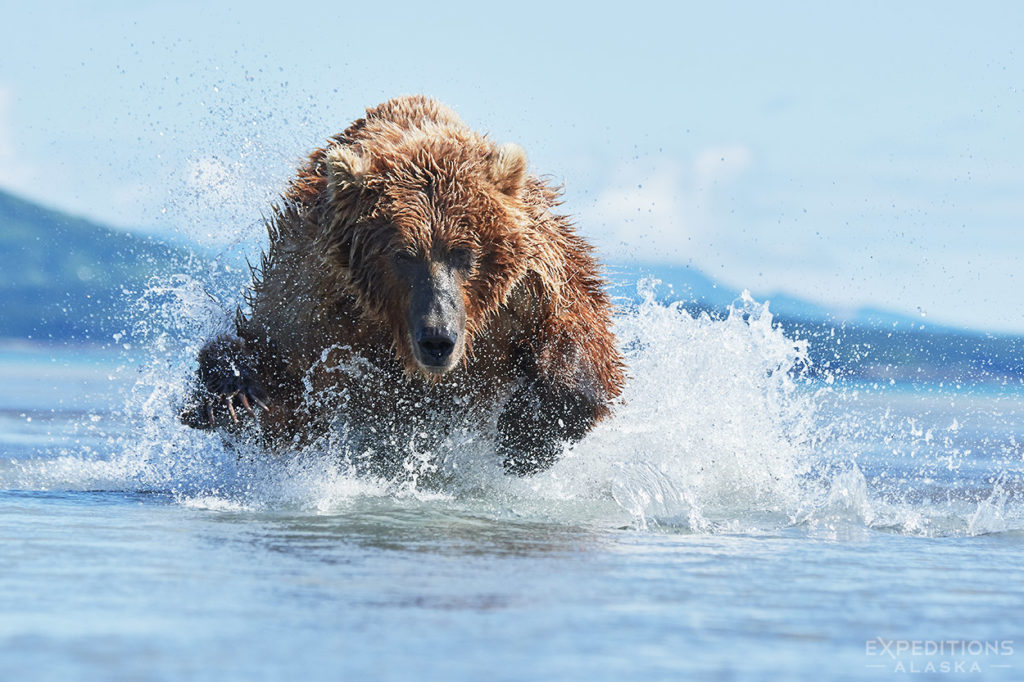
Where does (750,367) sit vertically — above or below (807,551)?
above

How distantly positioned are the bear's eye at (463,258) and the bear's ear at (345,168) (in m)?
0.62

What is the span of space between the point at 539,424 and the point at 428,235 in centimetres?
133

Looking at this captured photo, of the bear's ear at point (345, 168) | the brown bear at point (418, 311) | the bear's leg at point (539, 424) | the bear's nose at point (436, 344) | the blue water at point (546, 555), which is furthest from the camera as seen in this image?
the bear's leg at point (539, 424)

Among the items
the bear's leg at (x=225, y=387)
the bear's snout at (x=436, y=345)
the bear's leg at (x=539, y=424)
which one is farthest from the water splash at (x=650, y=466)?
the bear's snout at (x=436, y=345)

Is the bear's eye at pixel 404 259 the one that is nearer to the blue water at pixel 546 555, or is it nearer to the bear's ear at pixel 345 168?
the bear's ear at pixel 345 168

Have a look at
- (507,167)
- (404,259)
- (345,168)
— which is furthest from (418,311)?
(507,167)

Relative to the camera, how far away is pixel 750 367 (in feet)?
30.7

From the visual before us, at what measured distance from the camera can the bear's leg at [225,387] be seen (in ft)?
22.9

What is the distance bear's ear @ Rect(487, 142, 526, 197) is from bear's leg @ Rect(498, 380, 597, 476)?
1.04 m

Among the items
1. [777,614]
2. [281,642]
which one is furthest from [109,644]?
[777,614]

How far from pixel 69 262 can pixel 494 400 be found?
145191 millimetres

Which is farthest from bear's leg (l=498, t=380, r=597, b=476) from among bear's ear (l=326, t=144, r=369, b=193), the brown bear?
bear's ear (l=326, t=144, r=369, b=193)

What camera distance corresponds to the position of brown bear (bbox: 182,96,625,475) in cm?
652

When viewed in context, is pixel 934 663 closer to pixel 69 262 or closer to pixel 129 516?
pixel 129 516
